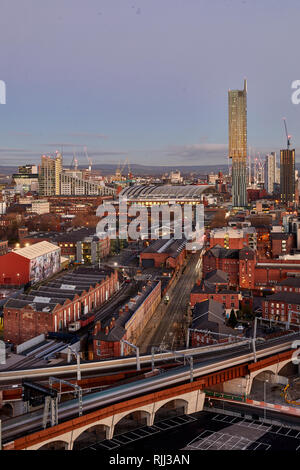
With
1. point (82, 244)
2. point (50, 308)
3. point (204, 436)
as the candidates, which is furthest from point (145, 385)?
point (82, 244)

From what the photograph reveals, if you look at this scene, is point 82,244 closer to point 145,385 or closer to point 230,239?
point 230,239

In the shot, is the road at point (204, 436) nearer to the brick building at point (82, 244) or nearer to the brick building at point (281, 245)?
the brick building at point (281, 245)

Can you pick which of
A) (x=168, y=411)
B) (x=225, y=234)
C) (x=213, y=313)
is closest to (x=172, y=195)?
(x=225, y=234)

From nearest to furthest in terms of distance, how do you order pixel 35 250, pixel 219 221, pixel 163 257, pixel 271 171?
pixel 35 250, pixel 163 257, pixel 219 221, pixel 271 171

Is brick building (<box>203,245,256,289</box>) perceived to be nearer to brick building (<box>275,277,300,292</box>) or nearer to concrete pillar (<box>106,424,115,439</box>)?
brick building (<box>275,277,300,292</box>)

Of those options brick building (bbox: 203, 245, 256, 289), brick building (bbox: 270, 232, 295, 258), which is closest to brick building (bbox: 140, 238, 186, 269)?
brick building (bbox: 203, 245, 256, 289)
